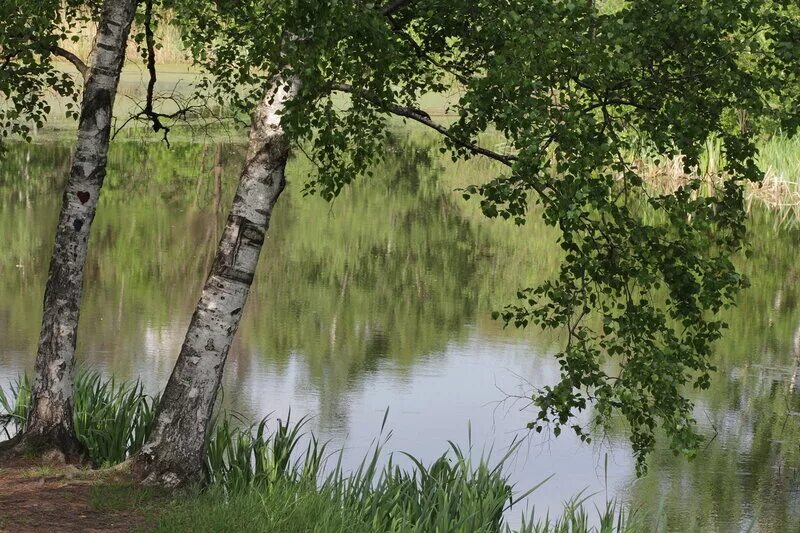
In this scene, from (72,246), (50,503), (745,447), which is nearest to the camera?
(50,503)

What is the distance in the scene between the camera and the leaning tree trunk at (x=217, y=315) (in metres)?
7.14

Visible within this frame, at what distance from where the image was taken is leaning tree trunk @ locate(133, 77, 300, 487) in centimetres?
714

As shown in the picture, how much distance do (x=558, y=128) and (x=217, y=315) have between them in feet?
7.05

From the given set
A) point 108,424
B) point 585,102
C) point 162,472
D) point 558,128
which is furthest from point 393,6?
point 108,424

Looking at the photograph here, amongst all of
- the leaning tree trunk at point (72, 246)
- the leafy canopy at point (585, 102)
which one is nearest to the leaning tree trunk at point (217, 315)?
the leafy canopy at point (585, 102)

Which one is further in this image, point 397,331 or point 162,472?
point 397,331

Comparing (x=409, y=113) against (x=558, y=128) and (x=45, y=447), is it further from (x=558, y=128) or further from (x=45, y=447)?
(x=45, y=447)

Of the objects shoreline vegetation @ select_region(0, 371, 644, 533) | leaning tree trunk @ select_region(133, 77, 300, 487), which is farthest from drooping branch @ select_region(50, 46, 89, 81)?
shoreline vegetation @ select_region(0, 371, 644, 533)

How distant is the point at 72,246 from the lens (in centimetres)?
742

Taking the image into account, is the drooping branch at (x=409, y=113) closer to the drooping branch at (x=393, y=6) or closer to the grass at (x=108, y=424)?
the drooping branch at (x=393, y=6)

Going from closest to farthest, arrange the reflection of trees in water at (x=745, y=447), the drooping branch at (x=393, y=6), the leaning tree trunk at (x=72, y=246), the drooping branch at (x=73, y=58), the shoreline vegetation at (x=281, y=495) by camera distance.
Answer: the shoreline vegetation at (x=281, y=495) → the drooping branch at (x=393, y=6) → the leaning tree trunk at (x=72, y=246) → the drooping branch at (x=73, y=58) → the reflection of trees in water at (x=745, y=447)

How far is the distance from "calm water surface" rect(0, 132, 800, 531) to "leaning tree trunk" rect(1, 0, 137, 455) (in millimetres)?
3035

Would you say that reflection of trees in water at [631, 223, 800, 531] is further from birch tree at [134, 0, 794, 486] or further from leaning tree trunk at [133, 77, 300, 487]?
leaning tree trunk at [133, 77, 300, 487]

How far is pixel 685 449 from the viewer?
255 inches
